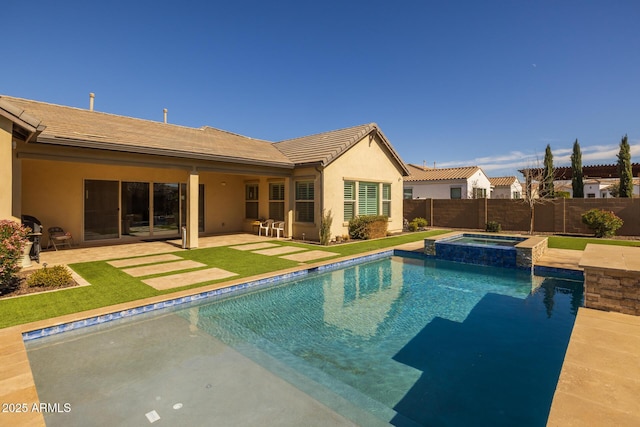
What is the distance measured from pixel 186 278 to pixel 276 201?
9970 millimetres

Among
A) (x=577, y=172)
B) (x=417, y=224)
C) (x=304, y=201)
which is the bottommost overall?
(x=417, y=224)

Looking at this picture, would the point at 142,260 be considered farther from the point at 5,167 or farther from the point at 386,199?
the point at 386,199

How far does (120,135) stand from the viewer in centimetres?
1216

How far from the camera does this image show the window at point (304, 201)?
16500 mm

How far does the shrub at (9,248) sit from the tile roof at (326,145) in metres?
11.1

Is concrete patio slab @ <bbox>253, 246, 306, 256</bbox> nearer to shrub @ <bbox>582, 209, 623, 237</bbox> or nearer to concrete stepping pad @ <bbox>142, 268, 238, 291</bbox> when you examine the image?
concrete stepping pad @ <bbox>142, 268, 238, 291</bbox>

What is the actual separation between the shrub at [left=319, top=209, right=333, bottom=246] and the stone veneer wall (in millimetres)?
10669

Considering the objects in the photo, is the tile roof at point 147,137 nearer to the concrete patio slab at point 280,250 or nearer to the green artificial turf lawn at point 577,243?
the concrete patio slab at point 280,250

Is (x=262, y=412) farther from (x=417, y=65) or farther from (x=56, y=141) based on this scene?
(x=417, y=65)

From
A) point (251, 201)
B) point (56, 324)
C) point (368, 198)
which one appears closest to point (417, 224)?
point (368, 198)

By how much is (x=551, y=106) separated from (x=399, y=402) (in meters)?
22.6

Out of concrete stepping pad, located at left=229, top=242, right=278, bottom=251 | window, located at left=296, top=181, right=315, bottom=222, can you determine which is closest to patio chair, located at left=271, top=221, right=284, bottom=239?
window, located at left=296, top=181, right=315, bottom=222

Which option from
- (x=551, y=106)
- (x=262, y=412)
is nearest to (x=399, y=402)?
(x=262, y=412)

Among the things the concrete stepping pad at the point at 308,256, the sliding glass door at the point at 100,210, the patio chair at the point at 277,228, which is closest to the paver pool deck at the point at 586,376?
the concrete stepping pad at the point at 308,256
